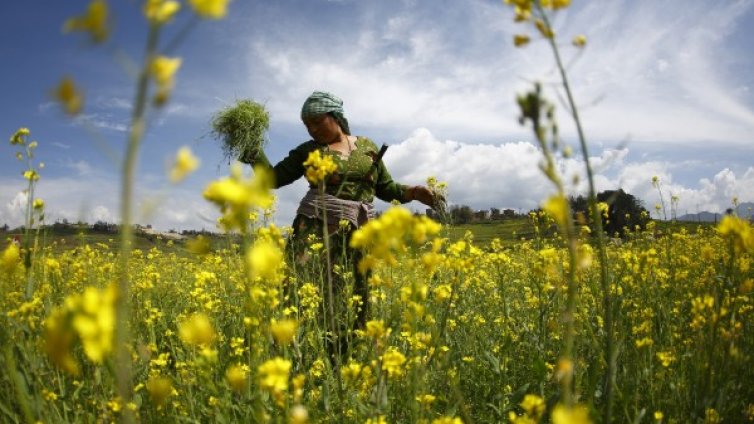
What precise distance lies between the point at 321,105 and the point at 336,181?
0.61 meters

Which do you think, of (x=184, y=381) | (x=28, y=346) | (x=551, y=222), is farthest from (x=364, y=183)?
(x=28, y=346)

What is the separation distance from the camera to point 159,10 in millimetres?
625

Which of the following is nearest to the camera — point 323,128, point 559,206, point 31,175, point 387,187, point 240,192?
point 240,192

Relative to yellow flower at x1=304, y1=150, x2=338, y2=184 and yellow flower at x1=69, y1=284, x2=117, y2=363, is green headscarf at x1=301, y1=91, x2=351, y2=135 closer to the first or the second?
yellow flower at x1=304, y1=150, x2=338, y2=184

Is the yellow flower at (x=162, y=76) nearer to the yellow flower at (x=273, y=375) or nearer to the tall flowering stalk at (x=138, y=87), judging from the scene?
the tall flowering stalk at (x=138, y=87)

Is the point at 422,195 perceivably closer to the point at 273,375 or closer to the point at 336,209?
the point at 336,209

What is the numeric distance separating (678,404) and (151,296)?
4.46 metres

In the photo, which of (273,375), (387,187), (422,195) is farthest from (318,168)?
(387,187)

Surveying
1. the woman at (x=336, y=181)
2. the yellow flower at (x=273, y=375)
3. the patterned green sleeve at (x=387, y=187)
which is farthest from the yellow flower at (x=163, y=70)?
the patterned green sleeve at (x=387, y=187)

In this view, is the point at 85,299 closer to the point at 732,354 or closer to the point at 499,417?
the point at 732,354

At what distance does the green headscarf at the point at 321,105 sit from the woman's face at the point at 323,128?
4cm

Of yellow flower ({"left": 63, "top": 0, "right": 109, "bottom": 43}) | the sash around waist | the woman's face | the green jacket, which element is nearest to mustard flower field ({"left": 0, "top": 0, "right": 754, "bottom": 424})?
yellow flower ({"left": 63, "top": 0, "right": 109, "bottom": 43})

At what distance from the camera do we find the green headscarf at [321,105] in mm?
3680

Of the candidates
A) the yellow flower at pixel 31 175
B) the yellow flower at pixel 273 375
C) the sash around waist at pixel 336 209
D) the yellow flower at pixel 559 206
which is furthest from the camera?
the sash around waist at pixel 336 209
